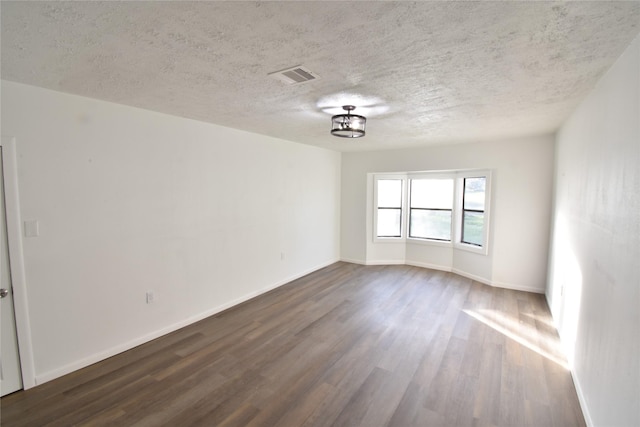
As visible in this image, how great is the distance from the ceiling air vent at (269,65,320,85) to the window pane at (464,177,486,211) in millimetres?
4334

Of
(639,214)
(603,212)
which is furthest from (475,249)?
(639,214)

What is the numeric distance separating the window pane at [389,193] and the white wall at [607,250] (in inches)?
138

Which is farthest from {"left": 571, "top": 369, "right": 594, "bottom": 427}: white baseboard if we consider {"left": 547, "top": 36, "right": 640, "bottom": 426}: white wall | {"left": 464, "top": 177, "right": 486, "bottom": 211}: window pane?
{"left": 464, "top": 177, "right": 486, "bottom": 211}: window pane

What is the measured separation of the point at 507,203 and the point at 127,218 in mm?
5473

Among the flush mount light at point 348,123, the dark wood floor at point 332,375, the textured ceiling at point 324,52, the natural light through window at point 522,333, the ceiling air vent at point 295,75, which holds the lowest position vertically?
the dark wood floor at point 332,375

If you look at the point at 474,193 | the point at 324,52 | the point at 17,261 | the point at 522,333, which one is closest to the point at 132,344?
the point at 17,261

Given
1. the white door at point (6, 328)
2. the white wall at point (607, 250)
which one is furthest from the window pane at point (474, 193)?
the white door at point (6, 328)

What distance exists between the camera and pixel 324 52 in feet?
5.85

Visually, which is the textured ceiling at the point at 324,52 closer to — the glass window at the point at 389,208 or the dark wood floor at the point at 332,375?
the dark wood floor at the point at 332,375

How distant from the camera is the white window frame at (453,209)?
5.16 m

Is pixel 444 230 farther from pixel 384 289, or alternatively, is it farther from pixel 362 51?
pixel 362 51

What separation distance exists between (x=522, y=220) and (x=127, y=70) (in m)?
5.51

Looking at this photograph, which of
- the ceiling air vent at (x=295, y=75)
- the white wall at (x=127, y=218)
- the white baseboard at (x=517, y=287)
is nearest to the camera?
the ceiling air vent at (x=295, y=75)

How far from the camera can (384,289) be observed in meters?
4.95
